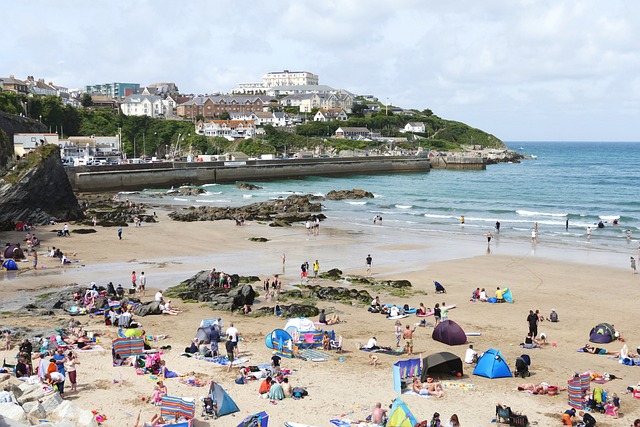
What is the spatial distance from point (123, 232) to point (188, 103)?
118m

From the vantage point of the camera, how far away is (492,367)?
1529 centimetres

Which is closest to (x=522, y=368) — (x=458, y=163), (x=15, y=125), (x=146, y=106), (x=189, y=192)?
(x=189, y=192)

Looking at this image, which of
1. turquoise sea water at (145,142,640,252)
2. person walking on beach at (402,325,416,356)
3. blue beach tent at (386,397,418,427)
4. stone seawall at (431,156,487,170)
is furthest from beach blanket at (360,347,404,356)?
stone seawall at (431,156,487,170)

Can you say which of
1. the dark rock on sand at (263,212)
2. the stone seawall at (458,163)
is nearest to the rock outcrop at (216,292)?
the dark rock on sand at (263,212)

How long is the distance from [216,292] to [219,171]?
5927 cm

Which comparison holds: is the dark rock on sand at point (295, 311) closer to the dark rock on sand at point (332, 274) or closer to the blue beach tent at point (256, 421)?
the dark rock on sand at point (332, 274)

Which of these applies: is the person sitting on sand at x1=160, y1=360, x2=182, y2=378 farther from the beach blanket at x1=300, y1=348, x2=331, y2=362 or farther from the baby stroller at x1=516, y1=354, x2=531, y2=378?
the baby stroller at x1=516, y1=354, x2=531, y2=378

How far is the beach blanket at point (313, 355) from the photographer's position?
16.4 meters

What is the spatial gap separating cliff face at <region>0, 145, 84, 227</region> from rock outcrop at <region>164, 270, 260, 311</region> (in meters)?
18.6

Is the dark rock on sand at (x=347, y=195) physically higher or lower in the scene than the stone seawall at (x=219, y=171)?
lower

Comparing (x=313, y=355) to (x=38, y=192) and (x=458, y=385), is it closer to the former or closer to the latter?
(x=458, y=385)

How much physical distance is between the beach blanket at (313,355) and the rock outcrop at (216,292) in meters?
5.32

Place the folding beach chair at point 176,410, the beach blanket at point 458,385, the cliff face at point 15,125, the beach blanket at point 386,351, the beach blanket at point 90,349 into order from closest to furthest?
the folding beach chair at point 176,410, the beach blanket at point 458,385, the beach blanket at point 90,349, the beach blanket at point 386,351, the cliff face at point 15,125

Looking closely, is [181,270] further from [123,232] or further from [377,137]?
[377,137]
